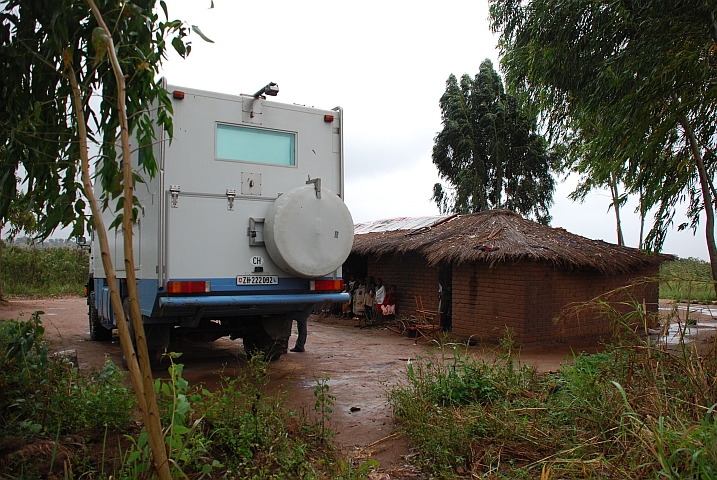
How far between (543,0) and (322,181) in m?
5.59

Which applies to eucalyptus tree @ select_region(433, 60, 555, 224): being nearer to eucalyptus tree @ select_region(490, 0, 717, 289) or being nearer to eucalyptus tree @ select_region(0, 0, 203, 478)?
eucalyptus tree @ select_region(490, 0, 717, 289)

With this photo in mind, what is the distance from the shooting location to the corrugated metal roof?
50.5 feet

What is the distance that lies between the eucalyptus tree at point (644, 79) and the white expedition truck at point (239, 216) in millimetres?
4652

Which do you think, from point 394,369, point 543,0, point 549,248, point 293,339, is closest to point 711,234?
point 549,248

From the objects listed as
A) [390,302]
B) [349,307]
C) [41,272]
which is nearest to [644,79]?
[390,302]

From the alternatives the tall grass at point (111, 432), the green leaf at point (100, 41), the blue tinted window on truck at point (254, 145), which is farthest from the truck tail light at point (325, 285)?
the green leaf at point (100, 41)

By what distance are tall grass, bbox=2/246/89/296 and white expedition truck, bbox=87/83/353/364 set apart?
21.8 m

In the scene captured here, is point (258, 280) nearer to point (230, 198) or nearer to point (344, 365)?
point (230, 198)

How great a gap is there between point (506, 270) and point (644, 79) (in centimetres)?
420

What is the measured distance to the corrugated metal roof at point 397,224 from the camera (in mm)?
15396

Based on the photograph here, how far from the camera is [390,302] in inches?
562

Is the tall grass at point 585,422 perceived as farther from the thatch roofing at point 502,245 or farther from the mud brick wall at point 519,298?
the thatch roofing at point 502,245

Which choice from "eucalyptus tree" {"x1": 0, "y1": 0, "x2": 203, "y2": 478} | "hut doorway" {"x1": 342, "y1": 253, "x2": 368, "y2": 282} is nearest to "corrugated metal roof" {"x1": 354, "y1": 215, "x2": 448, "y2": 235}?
"hut doorway" {"x1": 342, "y1": 253, "x2": 368, "y2": 282}

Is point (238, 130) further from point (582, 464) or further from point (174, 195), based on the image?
point (582, 464)
